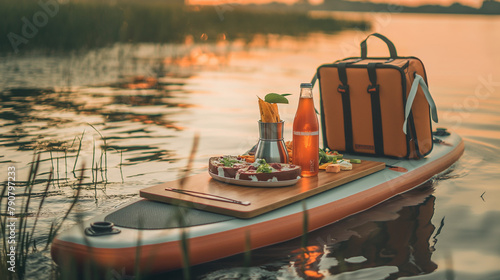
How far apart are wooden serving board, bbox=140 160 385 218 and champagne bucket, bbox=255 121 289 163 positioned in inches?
8.9

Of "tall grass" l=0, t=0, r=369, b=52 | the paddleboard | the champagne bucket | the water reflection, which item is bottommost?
the water reflection

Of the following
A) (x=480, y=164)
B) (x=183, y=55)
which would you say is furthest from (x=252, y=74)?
(x=480, y=164)

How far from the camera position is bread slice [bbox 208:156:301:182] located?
143 inches

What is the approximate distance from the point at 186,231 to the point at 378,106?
2385 mm

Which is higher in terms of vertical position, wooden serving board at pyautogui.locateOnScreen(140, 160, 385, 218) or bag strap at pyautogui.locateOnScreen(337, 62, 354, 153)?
bag strap at pyautogui.locateOnScreen(337, 62, 354, 153)

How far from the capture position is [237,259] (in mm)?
3307

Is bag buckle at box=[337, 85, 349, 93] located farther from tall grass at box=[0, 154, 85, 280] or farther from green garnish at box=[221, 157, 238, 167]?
tall grass at box=[0, 154, 85, 280]

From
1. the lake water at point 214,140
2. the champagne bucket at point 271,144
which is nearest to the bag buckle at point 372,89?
the lake water at point 214,140

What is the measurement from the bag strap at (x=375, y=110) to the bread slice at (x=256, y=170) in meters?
1.40

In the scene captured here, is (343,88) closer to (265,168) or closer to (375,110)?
(375,110)

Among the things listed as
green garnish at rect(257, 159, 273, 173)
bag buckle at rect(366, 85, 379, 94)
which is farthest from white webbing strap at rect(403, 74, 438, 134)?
green garnish at rect(257, 159, 273, 173)

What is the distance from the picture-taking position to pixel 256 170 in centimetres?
369

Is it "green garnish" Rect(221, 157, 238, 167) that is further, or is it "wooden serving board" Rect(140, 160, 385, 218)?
"green garnish" Rect(221, 157, 238, 167)

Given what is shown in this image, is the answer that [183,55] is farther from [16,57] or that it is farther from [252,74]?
[16,57]
